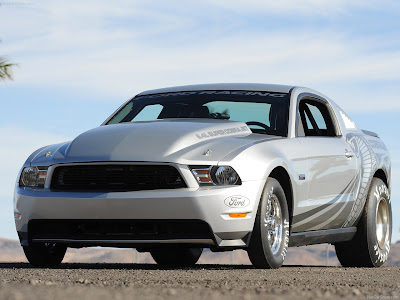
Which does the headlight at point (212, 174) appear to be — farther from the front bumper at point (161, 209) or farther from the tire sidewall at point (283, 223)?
the tire sidewall at point (283, 223)

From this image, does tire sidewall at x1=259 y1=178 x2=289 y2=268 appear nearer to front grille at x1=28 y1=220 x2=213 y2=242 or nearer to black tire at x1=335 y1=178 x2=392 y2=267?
front grille at x1=28 y1=220 x2=213 y2=242

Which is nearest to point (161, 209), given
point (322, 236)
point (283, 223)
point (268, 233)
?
point (268, 233)

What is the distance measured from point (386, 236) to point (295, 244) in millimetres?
2603

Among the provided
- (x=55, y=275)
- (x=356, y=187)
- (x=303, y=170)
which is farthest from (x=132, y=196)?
(x=356, y=187)

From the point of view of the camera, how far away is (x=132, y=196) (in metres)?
7.17

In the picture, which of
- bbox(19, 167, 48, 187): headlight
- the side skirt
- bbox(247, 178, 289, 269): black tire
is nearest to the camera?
bbox(247, 178, 289, 269): black tire

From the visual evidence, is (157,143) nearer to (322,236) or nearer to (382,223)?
(322,236)

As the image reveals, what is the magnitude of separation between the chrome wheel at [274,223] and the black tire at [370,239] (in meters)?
2.31

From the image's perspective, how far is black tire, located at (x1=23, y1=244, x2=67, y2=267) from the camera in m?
8.02

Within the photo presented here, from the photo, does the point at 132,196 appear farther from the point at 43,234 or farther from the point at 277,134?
the point at 277,134

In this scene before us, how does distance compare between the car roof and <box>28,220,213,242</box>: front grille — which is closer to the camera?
<box>28,220,213,242</box>: front grille

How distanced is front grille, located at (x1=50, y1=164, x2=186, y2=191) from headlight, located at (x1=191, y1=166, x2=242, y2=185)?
5.8 inches

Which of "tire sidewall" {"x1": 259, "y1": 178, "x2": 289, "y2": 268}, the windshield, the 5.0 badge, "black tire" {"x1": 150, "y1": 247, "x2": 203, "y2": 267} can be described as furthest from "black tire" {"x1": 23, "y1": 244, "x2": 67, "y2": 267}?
"black tire" {"x1": 150, "y1": 247, "x2": 203, "y2": 267}

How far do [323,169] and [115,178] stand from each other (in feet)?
8.15
